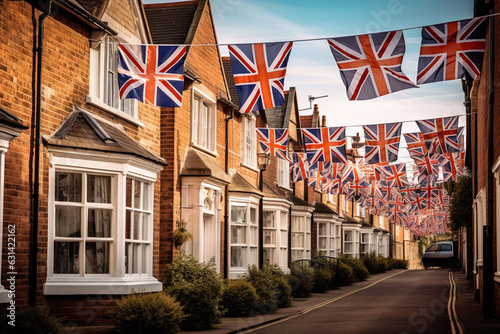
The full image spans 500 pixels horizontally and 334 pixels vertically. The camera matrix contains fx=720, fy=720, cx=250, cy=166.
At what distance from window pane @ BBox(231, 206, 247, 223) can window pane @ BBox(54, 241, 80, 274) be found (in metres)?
9.74

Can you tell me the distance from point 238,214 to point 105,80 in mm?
9083

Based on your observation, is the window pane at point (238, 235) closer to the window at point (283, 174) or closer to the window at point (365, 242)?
the window at point (283, 174)

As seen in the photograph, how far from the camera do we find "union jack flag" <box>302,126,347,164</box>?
74.6ft

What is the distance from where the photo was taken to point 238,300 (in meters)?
18.1

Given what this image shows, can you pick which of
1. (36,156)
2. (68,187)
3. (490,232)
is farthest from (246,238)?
(36,156)

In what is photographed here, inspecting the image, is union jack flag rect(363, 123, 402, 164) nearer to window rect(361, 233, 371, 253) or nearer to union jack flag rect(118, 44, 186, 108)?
union jack flag rect(118, 44, 186, 108)

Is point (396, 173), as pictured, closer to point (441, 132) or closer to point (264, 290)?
point (441, 132)

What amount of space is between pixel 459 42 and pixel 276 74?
3.53 meters

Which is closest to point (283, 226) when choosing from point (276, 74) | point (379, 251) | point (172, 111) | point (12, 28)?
point (172, 111)

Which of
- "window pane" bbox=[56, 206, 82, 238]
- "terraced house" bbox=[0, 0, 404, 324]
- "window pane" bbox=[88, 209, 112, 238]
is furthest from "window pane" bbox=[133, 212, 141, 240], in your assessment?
"window pane" bbox=[56, 206, 82, 238]

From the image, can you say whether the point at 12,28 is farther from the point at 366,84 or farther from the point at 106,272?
the point at 366,84

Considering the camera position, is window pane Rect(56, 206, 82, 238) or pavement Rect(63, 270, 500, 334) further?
pavement Rect(63, 270, 500, 334)

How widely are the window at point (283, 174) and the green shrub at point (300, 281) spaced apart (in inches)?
217

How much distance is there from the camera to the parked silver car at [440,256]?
55.1 metres
